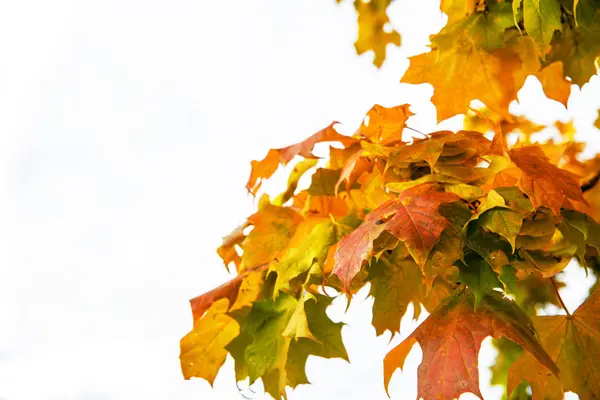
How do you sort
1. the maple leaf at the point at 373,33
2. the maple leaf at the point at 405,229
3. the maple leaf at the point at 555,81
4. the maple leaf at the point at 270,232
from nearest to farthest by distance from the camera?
the maple leaf at the point at 405,229 < the maple leaf at the point at 270,232 < the maple leaf at the point at 555,81 < the maple leaf at the point at 373,33

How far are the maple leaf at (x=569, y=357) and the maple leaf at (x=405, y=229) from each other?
0.24 meters

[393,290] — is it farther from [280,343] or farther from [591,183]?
[591,183]

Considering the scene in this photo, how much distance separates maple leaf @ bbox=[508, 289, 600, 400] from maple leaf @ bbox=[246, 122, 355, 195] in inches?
12.9

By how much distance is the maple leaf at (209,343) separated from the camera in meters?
1.02

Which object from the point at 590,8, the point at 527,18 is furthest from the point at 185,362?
the point at 590,8

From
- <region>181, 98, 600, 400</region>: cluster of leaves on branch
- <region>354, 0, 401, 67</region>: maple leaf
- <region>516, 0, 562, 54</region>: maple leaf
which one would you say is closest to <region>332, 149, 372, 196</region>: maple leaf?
<region>181, 98, 600, 400</region>: cluster of leaves on branch

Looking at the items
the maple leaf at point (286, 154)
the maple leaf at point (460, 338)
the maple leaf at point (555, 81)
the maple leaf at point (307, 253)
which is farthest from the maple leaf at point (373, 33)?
the maple leaf at point (460, 338)

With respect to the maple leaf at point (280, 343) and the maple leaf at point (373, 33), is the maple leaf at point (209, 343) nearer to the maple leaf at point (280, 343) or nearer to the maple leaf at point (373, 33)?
the maple leaf at point (280, 343)

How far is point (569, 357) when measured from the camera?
3.00 feet

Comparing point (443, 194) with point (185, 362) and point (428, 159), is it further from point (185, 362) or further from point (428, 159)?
point (185, 362)

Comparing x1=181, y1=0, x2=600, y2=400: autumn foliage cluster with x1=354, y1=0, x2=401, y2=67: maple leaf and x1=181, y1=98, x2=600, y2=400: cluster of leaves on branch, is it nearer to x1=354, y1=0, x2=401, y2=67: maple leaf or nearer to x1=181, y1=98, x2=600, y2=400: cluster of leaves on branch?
x1=181, y1=98, x2=600, y2=400: cluster of leaves on branch

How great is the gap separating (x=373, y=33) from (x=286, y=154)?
58cm

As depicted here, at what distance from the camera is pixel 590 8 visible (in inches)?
40.4

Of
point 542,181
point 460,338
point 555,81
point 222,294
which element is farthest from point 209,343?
point 555,81
